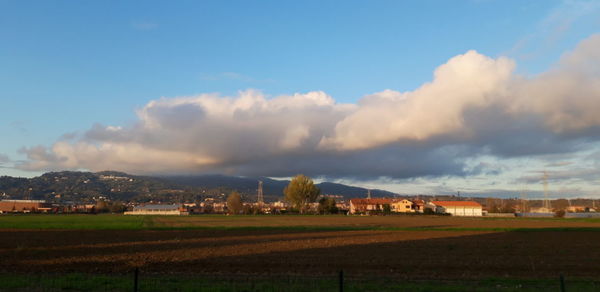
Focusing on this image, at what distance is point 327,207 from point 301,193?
20.5m

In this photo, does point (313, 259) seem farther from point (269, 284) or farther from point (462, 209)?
point (462, 209)

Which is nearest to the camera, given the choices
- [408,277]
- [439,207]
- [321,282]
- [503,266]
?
[321,282]

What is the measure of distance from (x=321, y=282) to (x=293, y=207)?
551ft

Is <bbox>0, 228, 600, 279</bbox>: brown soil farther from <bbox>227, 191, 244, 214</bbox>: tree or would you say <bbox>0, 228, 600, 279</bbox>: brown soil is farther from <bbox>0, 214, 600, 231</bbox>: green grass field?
<bbox>227, 191, 244, 214</bbox>: tree

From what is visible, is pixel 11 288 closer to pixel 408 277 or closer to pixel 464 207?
pixel 408 277

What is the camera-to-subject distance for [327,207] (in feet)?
550

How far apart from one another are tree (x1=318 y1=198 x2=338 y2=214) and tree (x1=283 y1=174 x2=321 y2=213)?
663 inches

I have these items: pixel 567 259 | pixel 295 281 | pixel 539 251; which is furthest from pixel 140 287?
pixel 539 251

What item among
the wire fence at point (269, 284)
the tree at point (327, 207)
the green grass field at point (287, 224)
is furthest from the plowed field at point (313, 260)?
the tree at point (327, 207)

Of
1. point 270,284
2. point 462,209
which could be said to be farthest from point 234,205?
point 270,284

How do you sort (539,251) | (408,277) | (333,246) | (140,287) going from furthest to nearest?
(333,246) < (539,251) < (408,277) < (140,287)

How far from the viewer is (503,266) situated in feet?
87.1

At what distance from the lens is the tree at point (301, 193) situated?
18550 centimetres

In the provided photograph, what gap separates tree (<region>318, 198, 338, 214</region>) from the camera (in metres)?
167
